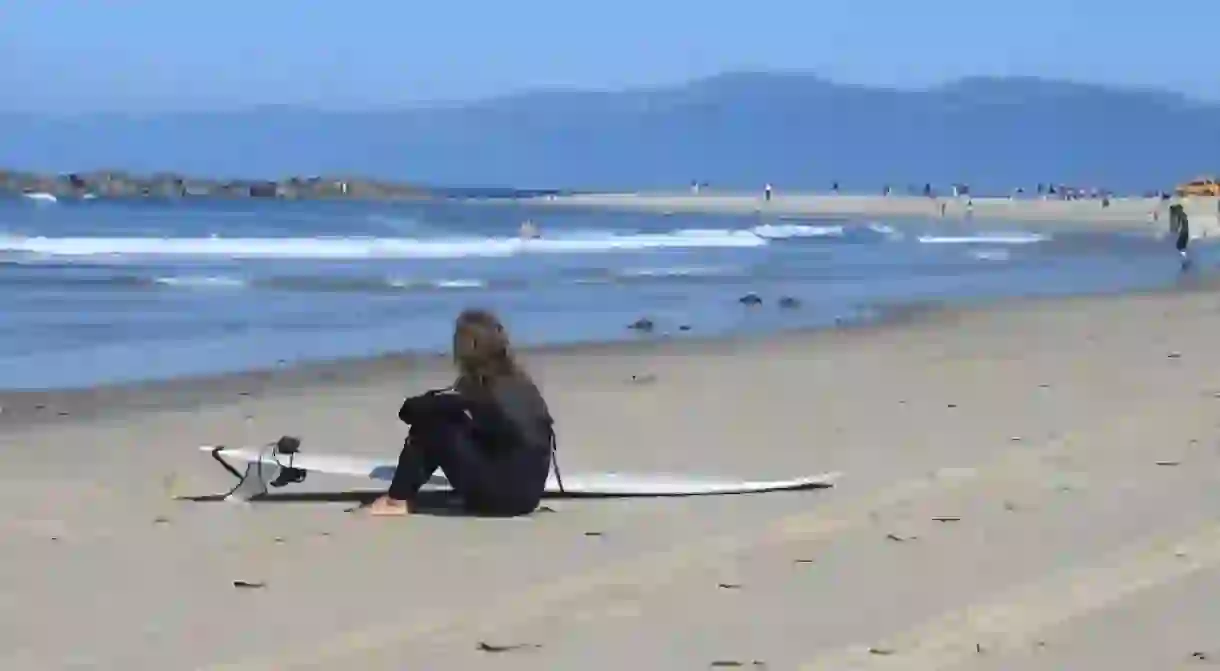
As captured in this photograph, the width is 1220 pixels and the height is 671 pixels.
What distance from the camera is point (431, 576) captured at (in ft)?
19.3

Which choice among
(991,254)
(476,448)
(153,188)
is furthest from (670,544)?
(153,188)

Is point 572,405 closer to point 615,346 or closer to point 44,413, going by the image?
point 44,413

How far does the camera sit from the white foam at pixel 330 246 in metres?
32.3

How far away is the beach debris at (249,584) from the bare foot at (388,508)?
3.94 ft

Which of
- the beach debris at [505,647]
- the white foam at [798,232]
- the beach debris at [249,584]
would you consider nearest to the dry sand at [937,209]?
the white foam at [798,232]

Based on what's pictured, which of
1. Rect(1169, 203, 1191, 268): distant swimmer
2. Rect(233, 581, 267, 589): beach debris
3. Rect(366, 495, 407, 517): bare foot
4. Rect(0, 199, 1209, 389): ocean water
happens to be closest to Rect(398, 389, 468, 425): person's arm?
Rect(366, 495, 407, 517): bare foot

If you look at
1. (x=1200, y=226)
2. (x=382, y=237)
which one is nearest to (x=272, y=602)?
(x=1200, y=226)

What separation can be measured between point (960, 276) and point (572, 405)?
65.1ft

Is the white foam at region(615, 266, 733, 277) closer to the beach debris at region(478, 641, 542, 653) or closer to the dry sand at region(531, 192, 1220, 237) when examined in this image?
the beach debris at region(478, 641, 542, 653)

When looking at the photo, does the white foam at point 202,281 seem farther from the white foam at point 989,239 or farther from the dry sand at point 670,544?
the white foam at point 989,239

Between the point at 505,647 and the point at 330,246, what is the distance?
3207cm

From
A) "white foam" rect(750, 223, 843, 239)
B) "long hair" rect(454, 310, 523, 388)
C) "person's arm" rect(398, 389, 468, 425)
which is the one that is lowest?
"white foam" rect(750, 223, 843, 239)

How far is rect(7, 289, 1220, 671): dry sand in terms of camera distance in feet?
16.2

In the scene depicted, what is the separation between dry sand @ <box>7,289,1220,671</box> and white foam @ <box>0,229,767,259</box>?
70.3 ft
